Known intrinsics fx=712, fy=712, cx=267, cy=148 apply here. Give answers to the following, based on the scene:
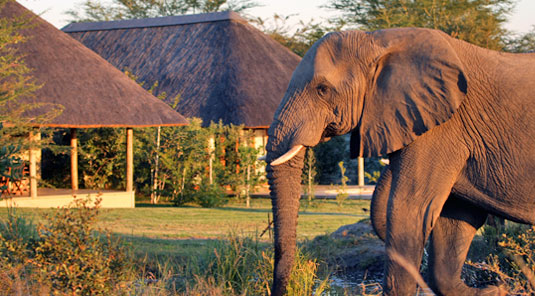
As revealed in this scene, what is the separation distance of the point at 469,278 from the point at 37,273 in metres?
3.74

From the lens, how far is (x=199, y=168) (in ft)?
51.7

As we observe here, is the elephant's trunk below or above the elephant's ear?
below

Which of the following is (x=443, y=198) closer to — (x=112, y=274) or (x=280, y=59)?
(x=112, y=274)

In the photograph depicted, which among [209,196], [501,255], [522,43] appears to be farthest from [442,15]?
[501,255]

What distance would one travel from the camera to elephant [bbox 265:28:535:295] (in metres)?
4.03

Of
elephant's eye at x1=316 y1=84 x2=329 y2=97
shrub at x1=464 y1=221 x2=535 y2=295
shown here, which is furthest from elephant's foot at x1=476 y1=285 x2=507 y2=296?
elephant's eye at x1=316 y1=84 x2=329 y2=97

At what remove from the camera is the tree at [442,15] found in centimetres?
2348

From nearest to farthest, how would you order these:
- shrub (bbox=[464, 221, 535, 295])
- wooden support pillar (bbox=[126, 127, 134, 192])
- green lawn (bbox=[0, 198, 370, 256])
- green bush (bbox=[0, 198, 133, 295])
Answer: green bush (bbox=[0, 198, 133, 295]) < shrub (bbox=[464, 221, 535, 295]) < green lawn (bbox=[0, 198, 370, 256]) < wooden support pillar (bbox=[126, 127, 134, 192])

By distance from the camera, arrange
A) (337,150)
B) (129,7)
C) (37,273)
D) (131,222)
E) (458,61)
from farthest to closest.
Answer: (129,7)
(337,150)
(131,222)
(37,273)
(458,61)

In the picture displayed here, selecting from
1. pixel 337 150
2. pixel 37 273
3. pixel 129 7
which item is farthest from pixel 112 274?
pixel 129 7

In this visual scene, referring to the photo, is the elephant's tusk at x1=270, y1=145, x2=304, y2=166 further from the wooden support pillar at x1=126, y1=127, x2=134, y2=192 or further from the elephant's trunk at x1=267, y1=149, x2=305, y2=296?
the wooden support pillar at x1=126, y1=127, x2=134, y2=192

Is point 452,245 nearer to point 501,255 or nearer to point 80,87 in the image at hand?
point 501,255

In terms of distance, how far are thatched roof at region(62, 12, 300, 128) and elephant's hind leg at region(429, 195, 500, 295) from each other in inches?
510

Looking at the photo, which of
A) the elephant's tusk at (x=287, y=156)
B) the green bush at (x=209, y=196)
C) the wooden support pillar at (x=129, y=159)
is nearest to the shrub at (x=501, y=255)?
the elephant's tusk at (x=287, y=156)
